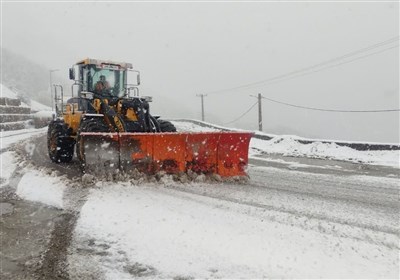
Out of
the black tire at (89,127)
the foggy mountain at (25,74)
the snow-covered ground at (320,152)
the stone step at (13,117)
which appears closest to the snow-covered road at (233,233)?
the black tire at (89,127)

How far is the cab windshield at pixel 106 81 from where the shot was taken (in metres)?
9.59

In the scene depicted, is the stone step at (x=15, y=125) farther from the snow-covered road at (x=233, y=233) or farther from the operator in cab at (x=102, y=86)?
the snow-covered road at (x=233, y=233)

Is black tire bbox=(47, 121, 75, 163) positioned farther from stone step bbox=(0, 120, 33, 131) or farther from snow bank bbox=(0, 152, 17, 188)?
stone step bbox=(0, 120, 33, 131)

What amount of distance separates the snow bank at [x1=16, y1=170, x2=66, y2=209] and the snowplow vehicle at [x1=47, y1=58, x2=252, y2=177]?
24.5 inches

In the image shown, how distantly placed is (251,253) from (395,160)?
8.91 m

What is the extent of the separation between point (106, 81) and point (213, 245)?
22.0 feet

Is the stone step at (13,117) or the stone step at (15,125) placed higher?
the stone step at (13,117)

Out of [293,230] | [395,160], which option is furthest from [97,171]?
[395,160]

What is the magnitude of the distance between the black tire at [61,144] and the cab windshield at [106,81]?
4.19ft

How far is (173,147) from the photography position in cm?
735

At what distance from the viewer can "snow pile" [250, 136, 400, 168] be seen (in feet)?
38.0

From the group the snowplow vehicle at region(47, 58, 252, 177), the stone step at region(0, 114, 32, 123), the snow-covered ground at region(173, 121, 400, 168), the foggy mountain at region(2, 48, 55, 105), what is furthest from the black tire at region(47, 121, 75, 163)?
the foggy mountain at region(2, 48, 55, 105)

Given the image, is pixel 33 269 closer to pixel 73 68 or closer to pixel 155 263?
pixel 155 263

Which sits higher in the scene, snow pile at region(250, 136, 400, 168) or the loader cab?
the loader cab
